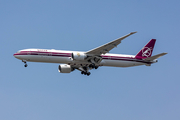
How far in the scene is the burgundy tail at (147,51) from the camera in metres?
63.5

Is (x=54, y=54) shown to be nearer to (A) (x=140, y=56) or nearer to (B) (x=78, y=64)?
(B) (x=78, y=64)

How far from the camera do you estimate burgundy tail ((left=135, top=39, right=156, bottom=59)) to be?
63.5 metres

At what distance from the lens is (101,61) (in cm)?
5975

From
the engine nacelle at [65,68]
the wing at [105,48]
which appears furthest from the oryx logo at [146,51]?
the engine nacelle at [65,68]

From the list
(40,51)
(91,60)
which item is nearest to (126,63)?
(91,60)

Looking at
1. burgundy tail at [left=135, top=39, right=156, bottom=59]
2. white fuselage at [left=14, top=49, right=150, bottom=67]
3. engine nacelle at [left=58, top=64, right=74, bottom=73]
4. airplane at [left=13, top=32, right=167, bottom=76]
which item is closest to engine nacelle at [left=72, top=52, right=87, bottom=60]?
airplane at [left=13, top=32, right=167, bottom=76]

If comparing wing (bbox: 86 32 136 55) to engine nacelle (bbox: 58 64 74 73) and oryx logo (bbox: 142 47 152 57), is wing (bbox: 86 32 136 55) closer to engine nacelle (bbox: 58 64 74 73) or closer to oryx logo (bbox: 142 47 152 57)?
engine nacelle (bbox: 58 64 74 73)

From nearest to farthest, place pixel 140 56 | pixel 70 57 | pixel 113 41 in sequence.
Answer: pixel 113 41, pixel 70 57, pixel 140 56

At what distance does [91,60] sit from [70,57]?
3.92 m

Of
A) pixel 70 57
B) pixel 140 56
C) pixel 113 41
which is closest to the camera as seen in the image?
pixel 113 41

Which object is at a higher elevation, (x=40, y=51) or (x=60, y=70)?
(x=40, y=51)

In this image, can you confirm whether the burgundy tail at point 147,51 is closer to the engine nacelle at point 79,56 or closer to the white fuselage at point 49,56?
the white fuselage at point 49,56

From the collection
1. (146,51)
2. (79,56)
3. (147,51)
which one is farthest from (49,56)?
(147,51)

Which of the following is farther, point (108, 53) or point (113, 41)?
point (108, 53)
